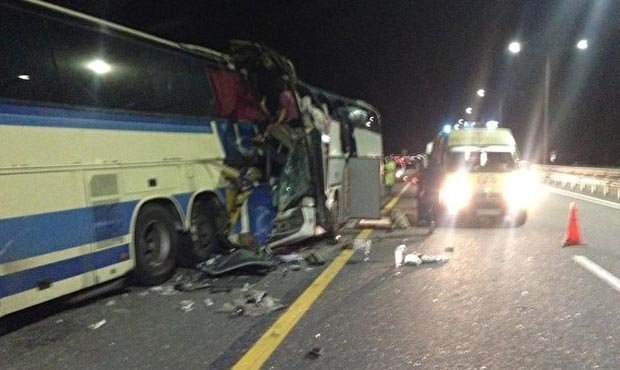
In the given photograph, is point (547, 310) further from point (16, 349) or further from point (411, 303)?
point (16, 349)

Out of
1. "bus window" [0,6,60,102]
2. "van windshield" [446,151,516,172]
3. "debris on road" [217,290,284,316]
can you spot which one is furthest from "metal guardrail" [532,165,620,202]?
"bus window" [0,6,60,102]

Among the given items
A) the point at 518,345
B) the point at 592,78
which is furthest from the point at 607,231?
the point at 592,78

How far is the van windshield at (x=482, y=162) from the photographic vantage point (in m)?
14.3

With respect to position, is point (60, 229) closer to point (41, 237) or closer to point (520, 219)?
point (41, 237)

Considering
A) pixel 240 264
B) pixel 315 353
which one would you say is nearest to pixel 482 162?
pixel 240 264

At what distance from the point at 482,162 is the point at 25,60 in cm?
1057

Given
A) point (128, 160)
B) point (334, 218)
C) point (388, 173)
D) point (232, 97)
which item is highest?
point (232, 97)

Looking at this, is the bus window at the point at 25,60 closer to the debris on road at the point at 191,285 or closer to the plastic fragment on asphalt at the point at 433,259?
the debris on road at the point at 191,285

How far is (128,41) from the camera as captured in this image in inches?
311

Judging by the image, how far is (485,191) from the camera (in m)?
14.0

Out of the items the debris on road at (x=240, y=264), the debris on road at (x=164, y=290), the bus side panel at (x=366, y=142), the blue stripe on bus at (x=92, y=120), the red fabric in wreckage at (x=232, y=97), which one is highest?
the red fabric in wreckage at (x=232, y=97)

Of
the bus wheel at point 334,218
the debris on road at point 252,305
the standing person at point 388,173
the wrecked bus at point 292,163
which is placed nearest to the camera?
the debris on road at point 252,305

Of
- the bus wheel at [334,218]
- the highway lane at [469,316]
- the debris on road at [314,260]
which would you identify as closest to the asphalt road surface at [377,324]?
the highway lane at [469,316]

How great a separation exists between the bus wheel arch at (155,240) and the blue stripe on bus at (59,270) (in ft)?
1.21
